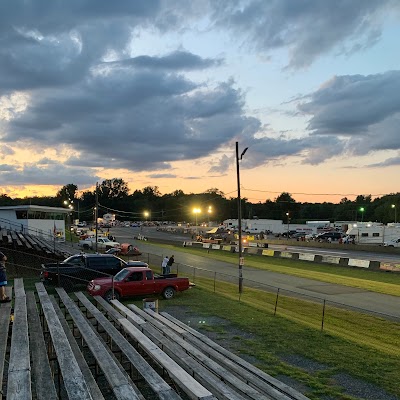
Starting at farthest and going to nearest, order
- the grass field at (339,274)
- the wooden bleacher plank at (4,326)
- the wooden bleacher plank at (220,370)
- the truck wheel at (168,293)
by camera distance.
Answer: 1. the grass field at (339,274)
2. the truck wheel at (168,293)
3. the wooden bleacher plank at (4,326)
4. the wooden bleacher plank at (220,370)

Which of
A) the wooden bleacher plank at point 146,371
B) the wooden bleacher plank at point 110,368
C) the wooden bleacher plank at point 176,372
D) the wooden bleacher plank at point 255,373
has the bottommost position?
the wooden bleacher plank at point 255,373

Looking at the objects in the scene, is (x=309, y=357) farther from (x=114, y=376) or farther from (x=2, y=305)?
(x=2, y=305)

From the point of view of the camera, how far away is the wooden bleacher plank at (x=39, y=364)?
636 centimetres

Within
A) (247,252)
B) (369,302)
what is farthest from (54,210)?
(369,302)

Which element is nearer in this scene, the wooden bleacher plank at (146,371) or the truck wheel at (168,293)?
the wooden bleacher plank at (146,371)

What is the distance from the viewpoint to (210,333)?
1289 cm

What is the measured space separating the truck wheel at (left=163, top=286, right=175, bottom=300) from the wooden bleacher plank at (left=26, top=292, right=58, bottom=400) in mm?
8134

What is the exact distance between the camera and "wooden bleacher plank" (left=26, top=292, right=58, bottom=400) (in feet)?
20.9

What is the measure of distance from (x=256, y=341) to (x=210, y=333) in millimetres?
1526

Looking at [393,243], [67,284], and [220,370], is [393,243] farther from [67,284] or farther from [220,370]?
[220,370]

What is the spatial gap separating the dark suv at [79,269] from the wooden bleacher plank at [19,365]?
9960 mm

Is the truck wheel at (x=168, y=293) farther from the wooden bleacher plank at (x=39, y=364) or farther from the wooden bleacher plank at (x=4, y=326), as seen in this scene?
the wooden bleacher plank at (x=39, y=364)

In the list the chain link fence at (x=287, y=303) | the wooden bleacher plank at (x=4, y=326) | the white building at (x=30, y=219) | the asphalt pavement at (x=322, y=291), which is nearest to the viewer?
the wooden bleacher plank at (x=4, y=326)

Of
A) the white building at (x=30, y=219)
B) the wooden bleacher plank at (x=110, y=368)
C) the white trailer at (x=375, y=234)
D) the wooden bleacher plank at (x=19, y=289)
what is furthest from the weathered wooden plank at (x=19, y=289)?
the white trailer at (x=375, y=234)
